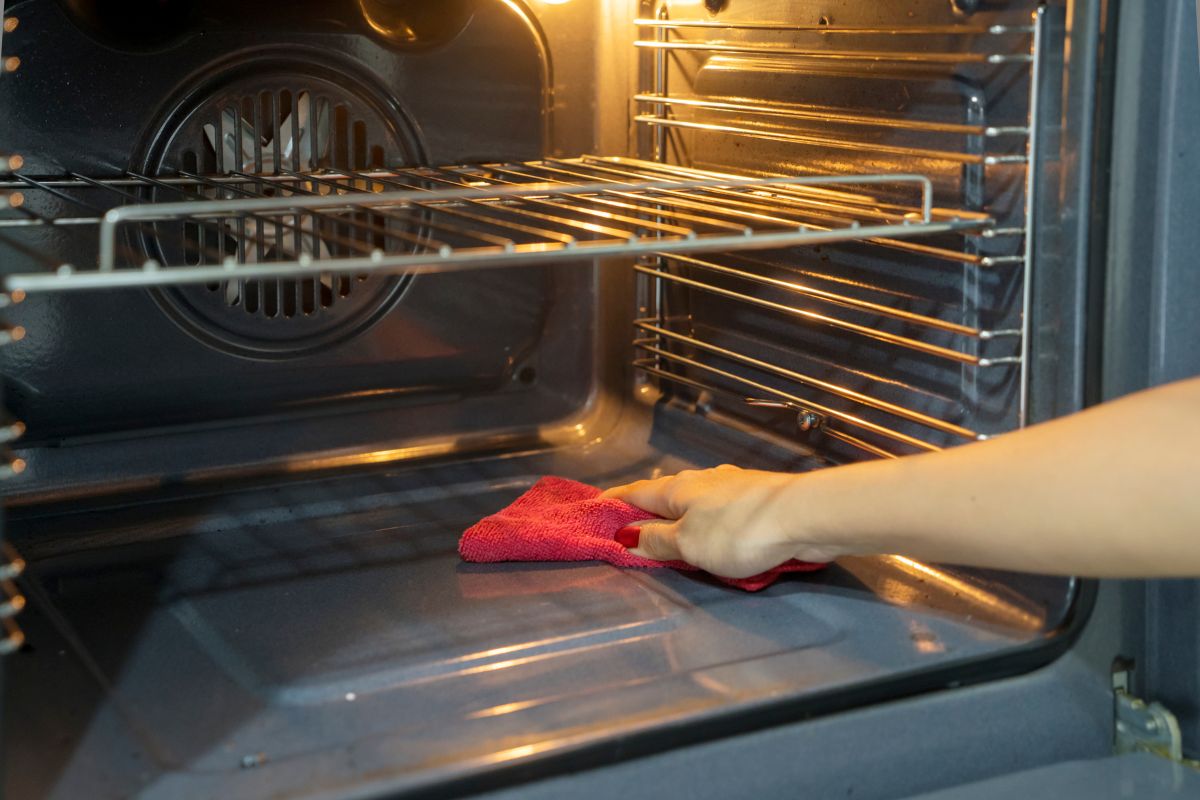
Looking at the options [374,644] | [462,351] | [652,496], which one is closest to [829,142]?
[652,496]

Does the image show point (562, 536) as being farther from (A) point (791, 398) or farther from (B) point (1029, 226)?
(B) point (1029, 226)

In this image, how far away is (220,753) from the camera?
78 centimetres

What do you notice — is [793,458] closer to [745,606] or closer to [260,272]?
[745,606]

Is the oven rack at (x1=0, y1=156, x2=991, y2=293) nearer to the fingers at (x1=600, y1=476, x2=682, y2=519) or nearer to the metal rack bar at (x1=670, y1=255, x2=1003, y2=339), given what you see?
the metal rack bar at (x1=670, y1=255, x2=1003, y2=339)

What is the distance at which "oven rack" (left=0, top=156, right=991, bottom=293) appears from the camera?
0.84 meters

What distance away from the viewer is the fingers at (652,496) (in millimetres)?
1096

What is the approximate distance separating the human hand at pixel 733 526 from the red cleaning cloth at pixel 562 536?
0.03m

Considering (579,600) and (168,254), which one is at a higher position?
(168,254)

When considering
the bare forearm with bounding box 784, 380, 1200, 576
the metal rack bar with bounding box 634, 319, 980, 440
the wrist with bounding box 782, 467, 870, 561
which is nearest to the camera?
Result: the bare forearm with bounding box 784, 380, 1200, 576

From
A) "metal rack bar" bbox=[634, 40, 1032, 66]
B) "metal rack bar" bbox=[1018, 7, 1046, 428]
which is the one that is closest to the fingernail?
"metal rack bar" bbox=[1018, 7, 1046, 428]

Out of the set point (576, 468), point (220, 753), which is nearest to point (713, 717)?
point (220, 753)

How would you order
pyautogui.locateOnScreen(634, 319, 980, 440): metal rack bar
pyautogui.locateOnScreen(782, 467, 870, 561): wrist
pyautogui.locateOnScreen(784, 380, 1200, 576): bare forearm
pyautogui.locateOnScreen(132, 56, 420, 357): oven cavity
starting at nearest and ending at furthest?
pyautogui.locateOnScreen(784, 380, 1200, 576): bare forearm < pyautogui.locateOnScreen(782, 467, 870, 561): wrist < pyautogui.locateOnScreen(634, 319, 980, 440): metal rack bar < pyautogui.locateOnScreen(132, 56, 420, 357): oven cavity

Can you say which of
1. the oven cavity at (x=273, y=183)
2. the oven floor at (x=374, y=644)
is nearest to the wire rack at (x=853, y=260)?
the oven floor at (x=374, y=644)

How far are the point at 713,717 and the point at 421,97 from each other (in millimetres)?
724
